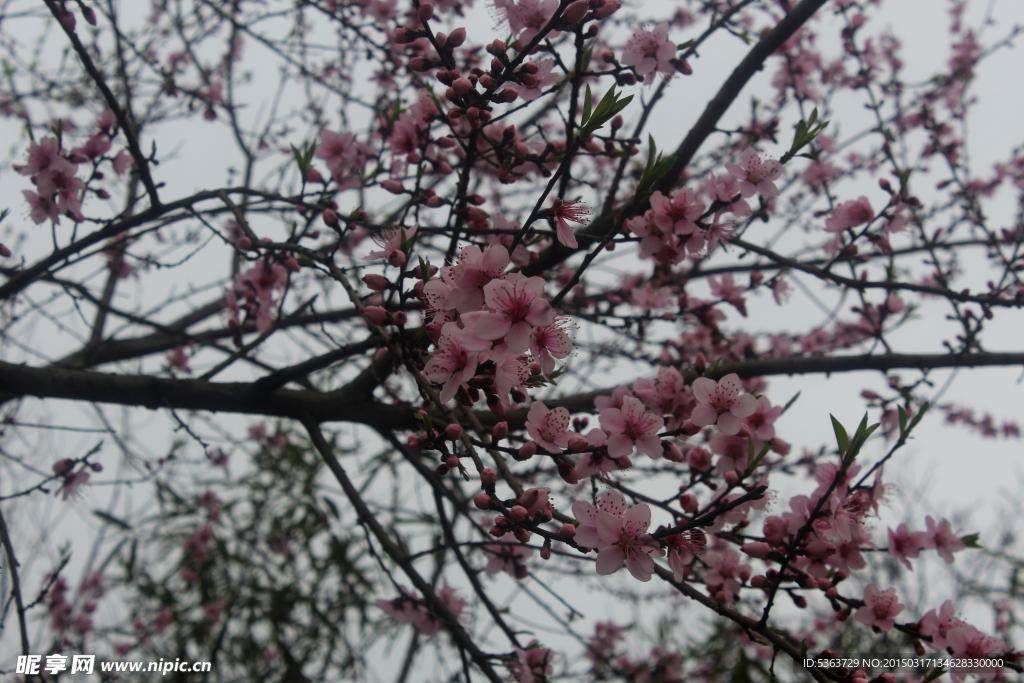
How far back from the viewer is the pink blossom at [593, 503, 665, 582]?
1.19 meters

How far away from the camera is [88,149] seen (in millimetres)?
2230

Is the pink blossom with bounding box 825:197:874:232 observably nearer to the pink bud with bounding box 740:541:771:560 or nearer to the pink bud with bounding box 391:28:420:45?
the pink bud with bounding box 740:541:771:560

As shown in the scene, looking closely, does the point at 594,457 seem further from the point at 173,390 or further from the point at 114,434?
the point at 114,434

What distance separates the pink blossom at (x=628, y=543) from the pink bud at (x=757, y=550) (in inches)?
19.7

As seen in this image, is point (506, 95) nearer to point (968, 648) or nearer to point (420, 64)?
point (420, 64)

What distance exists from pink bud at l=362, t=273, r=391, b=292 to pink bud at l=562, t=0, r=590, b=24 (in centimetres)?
76

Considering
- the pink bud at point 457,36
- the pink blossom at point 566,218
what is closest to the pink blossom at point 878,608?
the pink blossom at point 566,218

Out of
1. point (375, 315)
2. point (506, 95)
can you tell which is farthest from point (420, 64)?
point (375, 315)

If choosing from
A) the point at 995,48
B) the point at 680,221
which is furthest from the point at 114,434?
the point at 995,48

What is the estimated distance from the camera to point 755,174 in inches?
70.0

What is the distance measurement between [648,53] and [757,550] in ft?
5.30

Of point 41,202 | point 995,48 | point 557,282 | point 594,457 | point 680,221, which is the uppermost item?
point 995,48

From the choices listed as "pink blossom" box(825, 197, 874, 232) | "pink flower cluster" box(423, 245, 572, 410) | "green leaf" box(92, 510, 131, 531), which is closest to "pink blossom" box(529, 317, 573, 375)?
"pink flower cluster" box(423, 245, 572, 410)

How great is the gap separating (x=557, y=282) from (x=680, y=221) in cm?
146
